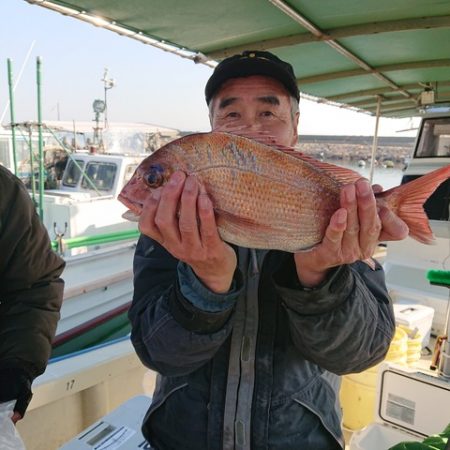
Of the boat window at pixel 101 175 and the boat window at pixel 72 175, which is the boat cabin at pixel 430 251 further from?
the boat window at pixel 72 175

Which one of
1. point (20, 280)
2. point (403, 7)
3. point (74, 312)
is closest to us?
point (20, 280)

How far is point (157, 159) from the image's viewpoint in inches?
55.6

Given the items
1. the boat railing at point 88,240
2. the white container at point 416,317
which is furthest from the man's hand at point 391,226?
the boat railing at point 88,240

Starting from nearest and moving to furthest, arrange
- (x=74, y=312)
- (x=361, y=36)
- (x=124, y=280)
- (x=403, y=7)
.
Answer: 1. (x=403, y=7)
2. (x=361, y=36)
3. (x=74, y=312)
4. (x=124, y=280)

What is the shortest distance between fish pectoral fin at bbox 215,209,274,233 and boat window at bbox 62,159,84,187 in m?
9.31

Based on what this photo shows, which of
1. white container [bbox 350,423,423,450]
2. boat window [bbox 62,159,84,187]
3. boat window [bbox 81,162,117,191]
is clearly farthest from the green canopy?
boat window [bbox 62,159,84,187]

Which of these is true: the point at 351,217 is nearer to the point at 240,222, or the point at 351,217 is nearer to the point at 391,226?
the point at 391,226

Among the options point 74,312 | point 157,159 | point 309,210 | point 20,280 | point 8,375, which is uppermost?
point 157,159

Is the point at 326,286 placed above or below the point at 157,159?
below

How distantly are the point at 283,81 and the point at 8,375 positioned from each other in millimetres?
1701

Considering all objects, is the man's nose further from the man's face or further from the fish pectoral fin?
the fish pectoral fin

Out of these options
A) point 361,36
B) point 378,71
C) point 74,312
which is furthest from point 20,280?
point 378,71

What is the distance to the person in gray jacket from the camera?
4.29 feet

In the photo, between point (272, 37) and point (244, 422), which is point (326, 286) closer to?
point (244, 422)
